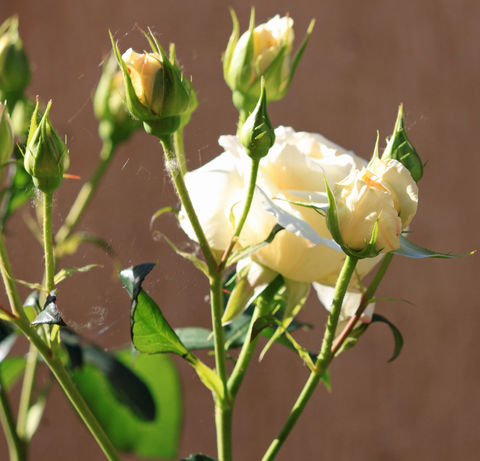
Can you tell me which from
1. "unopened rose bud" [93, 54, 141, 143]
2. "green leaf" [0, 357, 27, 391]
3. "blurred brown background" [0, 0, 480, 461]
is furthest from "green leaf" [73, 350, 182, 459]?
"blurred brown background" [0, 0, 480, 461]

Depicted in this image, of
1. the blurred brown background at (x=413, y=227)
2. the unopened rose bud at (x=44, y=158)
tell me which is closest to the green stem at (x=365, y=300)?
the unopened rose bud at (x=44, y=158)

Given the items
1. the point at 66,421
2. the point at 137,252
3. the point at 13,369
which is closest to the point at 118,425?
the point at 13,369

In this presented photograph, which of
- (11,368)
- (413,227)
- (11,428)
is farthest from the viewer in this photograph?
(413,227)

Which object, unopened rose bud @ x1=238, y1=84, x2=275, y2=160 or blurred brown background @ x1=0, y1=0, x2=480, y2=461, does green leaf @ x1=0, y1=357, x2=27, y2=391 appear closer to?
unopened rose bud @ x1=238, y1=84, x2=275, y2=160

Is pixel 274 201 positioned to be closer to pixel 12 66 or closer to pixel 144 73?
pixel 144 73

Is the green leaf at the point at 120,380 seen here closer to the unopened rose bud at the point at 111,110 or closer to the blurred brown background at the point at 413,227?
the unopened rose bud at the point at 111,110

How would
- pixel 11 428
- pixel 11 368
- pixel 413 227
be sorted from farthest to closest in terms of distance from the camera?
pixel 413 227
pixel 11 368
pixel 11 428

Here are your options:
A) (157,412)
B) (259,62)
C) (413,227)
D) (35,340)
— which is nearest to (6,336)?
(35,340)
